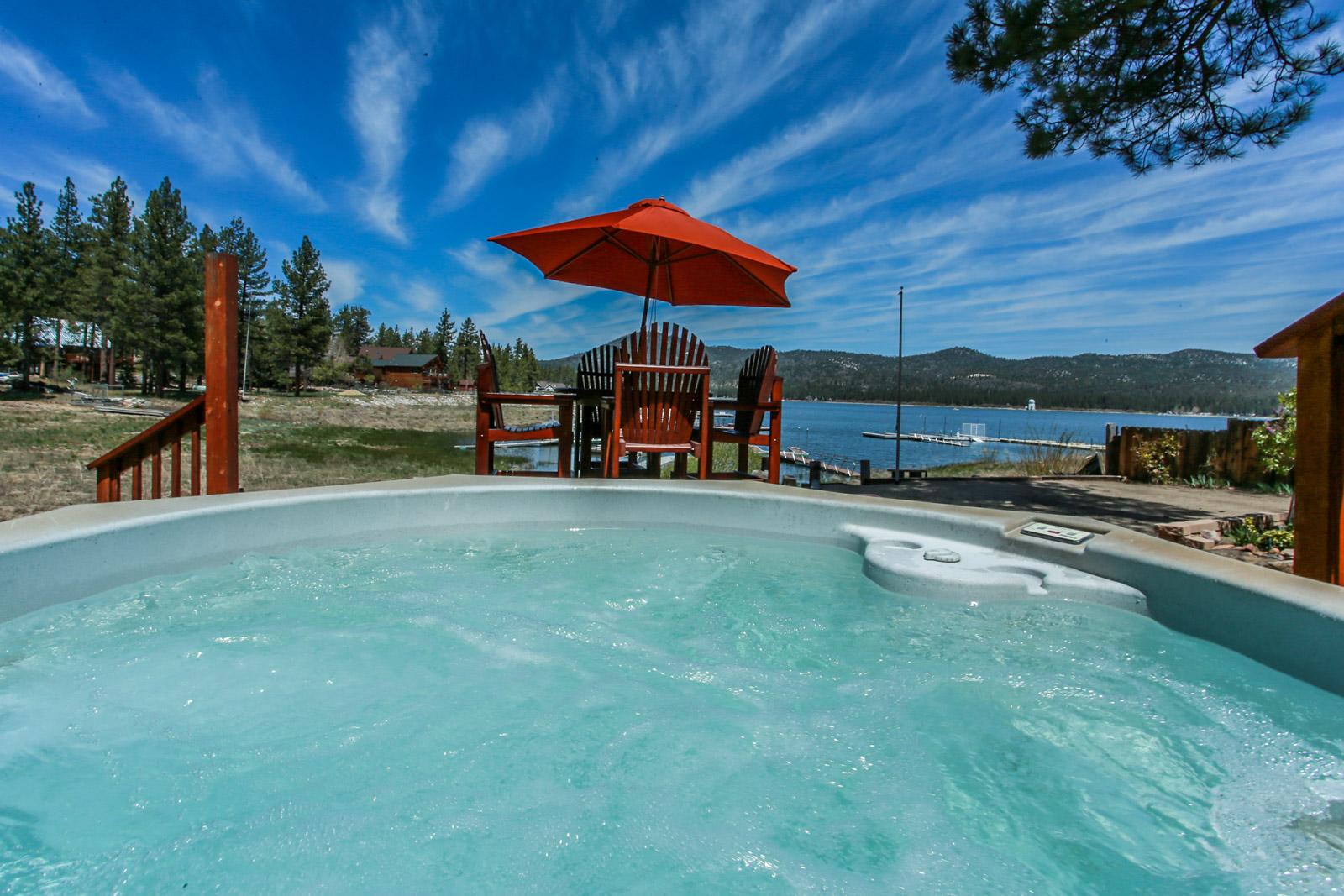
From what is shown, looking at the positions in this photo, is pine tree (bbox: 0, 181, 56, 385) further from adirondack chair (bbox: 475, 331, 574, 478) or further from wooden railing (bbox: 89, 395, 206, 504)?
adirondack chair (bbox: 475, 331, 574, 478)

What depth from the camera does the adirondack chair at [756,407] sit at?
13.9 ft

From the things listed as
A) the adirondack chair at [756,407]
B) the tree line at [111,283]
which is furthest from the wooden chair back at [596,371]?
the tree line at [111,283]

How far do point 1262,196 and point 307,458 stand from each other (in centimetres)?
1869

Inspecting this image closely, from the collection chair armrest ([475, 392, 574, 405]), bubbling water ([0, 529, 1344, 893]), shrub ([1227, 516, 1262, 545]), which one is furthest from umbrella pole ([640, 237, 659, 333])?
shrub ([1227, 516, 1262, 545])

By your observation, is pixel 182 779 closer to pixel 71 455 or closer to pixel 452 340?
pixel 71 455

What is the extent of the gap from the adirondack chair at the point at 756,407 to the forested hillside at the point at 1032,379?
44021 mm

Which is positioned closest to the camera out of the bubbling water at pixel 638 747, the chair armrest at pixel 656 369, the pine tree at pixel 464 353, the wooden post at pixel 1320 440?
the bubbling water at pixel 638 747

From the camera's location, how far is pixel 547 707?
1.53m

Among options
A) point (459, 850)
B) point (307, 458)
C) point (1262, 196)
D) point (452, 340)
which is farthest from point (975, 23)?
point (452, 340)

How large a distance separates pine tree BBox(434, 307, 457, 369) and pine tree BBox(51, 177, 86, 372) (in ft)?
93.4

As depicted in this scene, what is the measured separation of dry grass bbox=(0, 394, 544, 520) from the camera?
8859 millimetres

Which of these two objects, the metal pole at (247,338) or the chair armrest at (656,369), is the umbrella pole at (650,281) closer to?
the chair armrest at (656,369)

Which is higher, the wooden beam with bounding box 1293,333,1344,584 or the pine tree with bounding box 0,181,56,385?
the pine tree with bounding box 0,181,56,385

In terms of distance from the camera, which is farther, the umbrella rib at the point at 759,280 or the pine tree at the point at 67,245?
the pine tree at the point at 67,245
